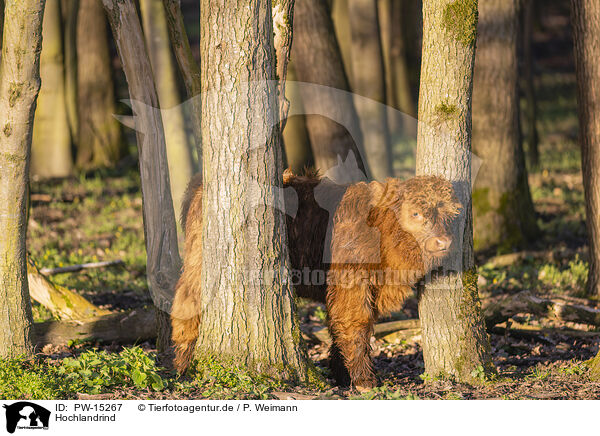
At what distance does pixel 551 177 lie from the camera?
16.8 m

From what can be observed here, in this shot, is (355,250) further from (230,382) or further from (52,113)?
(52,113)

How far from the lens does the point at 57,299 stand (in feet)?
26.1

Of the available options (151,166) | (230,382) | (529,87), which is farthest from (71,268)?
(529,87)

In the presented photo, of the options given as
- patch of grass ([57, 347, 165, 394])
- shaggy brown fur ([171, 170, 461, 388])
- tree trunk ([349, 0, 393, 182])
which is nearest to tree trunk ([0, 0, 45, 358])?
patch of grass ([57, 347, 165, 394])

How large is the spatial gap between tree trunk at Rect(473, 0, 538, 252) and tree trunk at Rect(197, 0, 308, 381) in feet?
20.4

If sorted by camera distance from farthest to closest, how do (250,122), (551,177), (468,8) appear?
1. (551,177)
2. (468,8)
3. (250,122)

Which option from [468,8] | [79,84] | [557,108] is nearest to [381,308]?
[468,8]

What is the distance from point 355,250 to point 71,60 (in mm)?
13067

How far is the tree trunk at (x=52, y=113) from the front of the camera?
1545 cm

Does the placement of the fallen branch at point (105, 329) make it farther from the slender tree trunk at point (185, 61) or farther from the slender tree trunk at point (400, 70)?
the slender tree trunk at point (400, 70)

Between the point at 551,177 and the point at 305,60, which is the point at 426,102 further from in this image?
the point at 551,177

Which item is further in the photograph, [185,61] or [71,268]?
[71,268]
